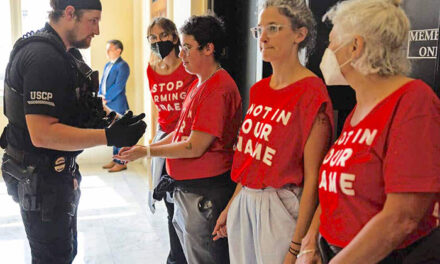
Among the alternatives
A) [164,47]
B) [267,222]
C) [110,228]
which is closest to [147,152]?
[267,222]

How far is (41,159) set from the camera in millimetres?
1566

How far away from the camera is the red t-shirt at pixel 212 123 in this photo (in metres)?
1.62

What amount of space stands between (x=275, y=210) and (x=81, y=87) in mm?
915

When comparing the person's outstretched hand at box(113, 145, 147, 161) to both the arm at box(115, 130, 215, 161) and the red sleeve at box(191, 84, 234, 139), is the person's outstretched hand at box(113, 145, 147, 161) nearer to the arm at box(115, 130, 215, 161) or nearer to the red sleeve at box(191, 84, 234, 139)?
the arm at box(115, 130, 215, 161)

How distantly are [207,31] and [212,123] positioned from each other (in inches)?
16.0

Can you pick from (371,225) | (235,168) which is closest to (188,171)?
(235,168)

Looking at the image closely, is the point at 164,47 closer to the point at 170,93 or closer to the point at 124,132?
the point at 170,93

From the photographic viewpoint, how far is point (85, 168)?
512cm

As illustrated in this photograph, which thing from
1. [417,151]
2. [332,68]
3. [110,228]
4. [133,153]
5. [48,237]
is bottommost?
[110,228]

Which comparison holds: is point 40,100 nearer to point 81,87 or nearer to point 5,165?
point 81,87

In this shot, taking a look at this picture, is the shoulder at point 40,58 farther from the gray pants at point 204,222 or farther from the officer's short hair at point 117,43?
the officer's short hair at point 117,43

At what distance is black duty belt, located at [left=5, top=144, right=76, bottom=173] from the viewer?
61.6 inches

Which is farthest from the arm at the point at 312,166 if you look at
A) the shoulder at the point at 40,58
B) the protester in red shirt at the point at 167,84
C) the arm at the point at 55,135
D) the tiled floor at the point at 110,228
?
the tiled floor at the point at 110,228

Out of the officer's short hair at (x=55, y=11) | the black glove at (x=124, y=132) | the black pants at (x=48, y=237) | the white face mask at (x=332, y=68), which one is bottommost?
the black pants at (x=48, y=237)
